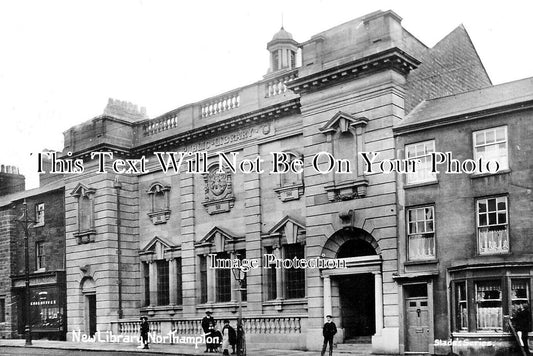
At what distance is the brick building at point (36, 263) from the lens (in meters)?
35.5

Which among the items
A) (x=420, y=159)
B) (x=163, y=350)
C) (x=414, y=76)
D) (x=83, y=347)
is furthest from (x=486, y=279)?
(x=83, y=347)

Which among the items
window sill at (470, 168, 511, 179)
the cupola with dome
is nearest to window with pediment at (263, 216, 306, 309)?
window sill at (470, 168, 511, 179)

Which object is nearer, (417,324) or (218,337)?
(417,324)

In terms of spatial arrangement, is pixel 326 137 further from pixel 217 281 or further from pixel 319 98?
pixel 217 281

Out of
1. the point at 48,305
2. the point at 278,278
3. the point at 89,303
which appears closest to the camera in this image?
the point at 278,278

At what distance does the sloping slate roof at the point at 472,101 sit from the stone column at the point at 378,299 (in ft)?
17.5

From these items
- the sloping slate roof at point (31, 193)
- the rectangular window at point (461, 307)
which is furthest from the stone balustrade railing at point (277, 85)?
the sloping slate roof at point (31, 193)

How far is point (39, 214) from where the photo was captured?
38.5 meters

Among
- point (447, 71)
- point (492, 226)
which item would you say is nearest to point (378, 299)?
point (492, 226)

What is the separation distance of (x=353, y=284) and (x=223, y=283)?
7256 mm

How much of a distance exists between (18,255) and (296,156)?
21.8 metres

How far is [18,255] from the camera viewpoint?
4009cm

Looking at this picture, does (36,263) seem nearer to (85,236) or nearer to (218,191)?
(85,236)

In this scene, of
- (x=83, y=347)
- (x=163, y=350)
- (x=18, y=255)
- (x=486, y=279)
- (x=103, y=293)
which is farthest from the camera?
(x=18, y=255)
